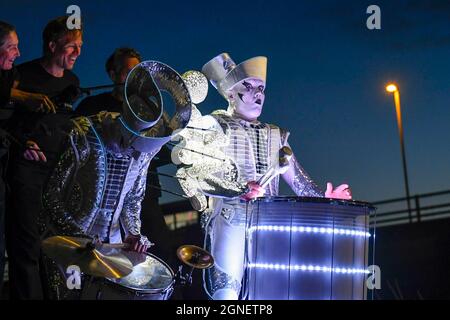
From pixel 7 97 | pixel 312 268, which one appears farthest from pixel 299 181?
pixel 7 97

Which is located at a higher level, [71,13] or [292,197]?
[71,13]

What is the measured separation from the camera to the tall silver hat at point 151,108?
4.51 metres

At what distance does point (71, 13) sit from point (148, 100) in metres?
1.27

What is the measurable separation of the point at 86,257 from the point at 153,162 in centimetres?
232

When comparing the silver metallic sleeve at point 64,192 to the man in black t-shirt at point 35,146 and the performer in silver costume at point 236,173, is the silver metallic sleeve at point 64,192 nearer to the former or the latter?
the man in black t-shirt at point 35,146

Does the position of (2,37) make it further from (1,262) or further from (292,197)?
(292,197)

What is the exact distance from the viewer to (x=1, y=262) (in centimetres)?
490

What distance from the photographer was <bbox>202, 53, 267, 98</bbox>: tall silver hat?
20.5 ft

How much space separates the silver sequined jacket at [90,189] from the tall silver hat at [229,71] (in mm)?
1538

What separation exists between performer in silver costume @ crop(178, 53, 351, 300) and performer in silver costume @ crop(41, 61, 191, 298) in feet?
3.46

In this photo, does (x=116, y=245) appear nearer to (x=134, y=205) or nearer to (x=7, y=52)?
(x=134, y=205)
